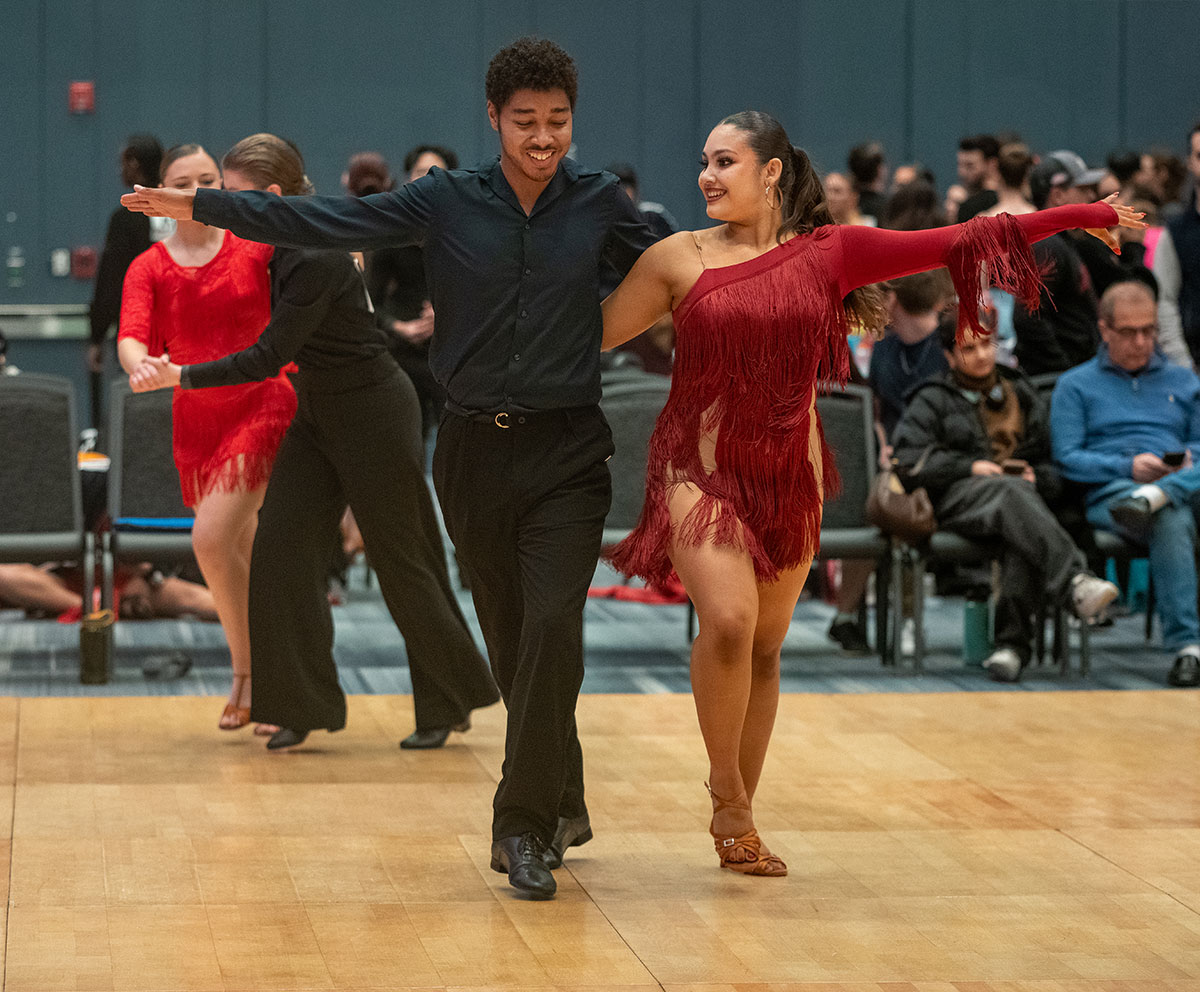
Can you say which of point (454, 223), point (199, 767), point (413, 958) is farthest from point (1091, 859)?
point (199, 767)

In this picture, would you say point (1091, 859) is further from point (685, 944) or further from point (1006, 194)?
point (1006, 194)

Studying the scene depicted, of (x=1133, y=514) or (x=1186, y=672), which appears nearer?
(x=1186, y=672)

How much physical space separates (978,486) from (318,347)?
2757 mm

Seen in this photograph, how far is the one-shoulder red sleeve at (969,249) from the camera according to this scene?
3.81 metres

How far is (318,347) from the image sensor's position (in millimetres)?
4871

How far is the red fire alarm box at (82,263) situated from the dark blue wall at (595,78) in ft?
0.25

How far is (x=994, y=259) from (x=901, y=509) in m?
2.87

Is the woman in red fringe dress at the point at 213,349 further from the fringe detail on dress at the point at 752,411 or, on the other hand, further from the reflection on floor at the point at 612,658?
the fringe detail on dress at the point at 752,411

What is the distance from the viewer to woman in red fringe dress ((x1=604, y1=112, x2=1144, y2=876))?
12.4 feet

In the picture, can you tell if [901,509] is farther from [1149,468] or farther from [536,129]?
[536,129]

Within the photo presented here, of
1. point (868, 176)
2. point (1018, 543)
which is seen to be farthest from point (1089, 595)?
point (868, 176)

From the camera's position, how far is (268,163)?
489cm

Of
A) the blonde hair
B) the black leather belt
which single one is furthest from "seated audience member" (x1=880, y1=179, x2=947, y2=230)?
the black leather belt

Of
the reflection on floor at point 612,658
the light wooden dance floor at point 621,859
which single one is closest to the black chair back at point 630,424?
the reflection on floor at point 612,658
